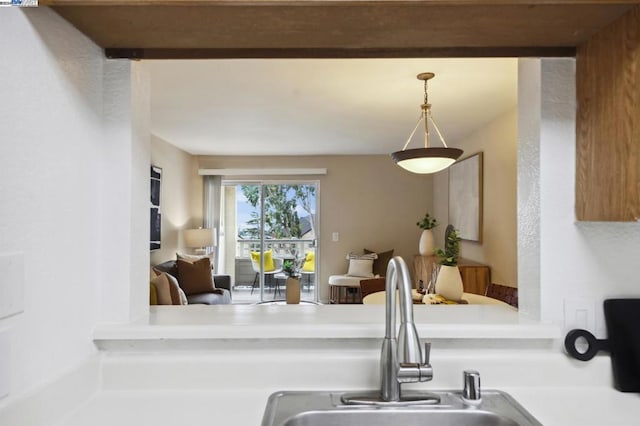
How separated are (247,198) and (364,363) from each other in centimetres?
537

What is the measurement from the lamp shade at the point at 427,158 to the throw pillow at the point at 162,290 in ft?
6.38

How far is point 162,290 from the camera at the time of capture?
116 inches

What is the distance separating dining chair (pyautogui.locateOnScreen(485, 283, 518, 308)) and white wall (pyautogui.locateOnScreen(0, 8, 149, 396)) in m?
2.47

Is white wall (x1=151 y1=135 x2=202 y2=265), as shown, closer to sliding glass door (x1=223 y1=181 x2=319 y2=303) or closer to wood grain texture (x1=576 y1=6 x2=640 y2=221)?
sliding glass door (x1=223 y1=181 x2=319 y2=303)

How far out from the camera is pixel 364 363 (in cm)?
106

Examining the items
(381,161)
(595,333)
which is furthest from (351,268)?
(595,333)

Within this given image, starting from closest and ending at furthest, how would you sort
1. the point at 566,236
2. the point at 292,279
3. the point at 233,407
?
the point at 233,407 < the point at 566,236 < the point at 292,279

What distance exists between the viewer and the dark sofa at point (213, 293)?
4.20 meters

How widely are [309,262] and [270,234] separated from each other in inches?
29.0

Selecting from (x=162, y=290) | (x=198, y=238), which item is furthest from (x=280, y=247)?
(x=162, y=290)

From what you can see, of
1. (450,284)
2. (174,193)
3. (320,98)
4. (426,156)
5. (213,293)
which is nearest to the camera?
(450,284)

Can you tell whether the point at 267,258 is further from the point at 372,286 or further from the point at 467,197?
the point at 467,197

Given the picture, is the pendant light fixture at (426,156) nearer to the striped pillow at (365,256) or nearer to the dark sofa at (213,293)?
the dark sofa at (213,293)

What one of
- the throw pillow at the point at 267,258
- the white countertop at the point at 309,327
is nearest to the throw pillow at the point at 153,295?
the white countertop at the point at 309,327
